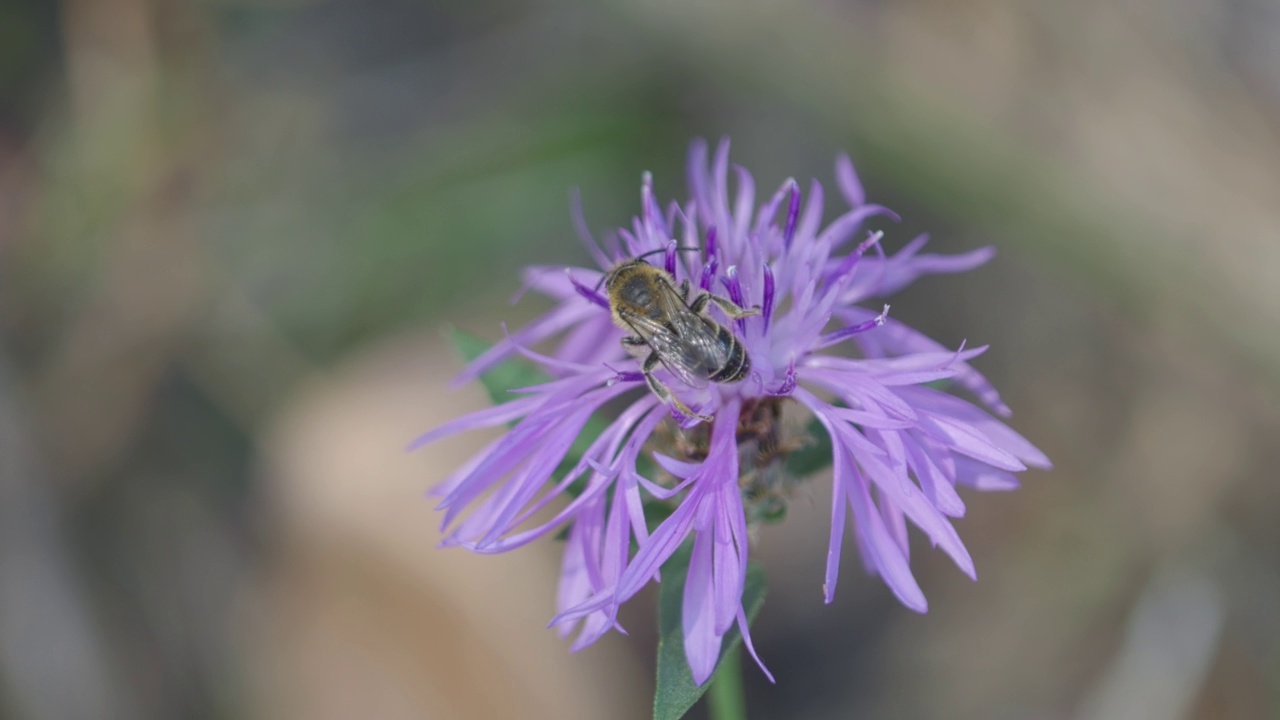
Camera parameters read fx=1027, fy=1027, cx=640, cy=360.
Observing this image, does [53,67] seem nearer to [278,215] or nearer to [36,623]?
[278,215]

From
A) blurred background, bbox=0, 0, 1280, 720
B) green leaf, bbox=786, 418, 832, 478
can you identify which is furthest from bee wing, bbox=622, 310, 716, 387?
blurred background, bbox=0, 0, 1280, 720

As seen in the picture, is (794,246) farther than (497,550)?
Yes

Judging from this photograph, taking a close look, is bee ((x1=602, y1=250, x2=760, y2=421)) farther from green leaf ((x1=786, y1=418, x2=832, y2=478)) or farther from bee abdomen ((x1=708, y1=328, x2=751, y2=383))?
green leaf ((x1=786, y1=418, x2=832, y2=478))

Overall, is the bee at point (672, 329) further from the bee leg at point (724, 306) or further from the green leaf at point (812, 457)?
the green leaf at point (812, 457)

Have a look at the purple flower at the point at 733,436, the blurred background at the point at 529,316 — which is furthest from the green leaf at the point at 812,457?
the blurred background at the point at 529,316

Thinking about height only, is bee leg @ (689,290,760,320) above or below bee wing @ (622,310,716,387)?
above

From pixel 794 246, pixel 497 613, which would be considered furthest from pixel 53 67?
pixel 794 246
